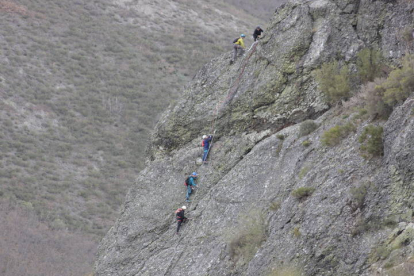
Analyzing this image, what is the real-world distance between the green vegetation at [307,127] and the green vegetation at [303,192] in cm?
289

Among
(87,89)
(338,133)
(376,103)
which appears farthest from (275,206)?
(87,89)

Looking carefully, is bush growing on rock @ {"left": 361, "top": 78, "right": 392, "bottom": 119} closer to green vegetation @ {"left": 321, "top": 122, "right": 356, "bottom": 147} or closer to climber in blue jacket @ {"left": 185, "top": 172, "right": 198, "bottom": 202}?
green vegetation @ {"left": 321, "top": 122, "right": 356, "bottom": 147}

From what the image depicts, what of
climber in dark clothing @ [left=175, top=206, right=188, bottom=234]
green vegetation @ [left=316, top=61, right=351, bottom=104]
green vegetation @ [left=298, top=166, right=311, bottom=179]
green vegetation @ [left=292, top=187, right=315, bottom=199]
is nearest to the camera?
green vegetation @ [left=292, top=187, right=315, bottom=199]

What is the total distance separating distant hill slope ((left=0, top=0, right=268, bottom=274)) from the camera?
45281 mm

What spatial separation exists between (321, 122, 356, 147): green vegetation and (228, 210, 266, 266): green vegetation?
2696mm

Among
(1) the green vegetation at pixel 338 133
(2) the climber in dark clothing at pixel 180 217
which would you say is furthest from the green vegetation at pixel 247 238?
(2) the climber in dark clothing at pixel 180 217

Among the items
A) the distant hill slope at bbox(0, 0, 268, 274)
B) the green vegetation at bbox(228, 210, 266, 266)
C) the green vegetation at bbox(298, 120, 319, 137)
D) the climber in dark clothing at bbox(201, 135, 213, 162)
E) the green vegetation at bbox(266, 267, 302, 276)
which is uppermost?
the distant hill slope at bbox(0, 0, 268, 274)

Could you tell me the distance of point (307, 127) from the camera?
55.5ft

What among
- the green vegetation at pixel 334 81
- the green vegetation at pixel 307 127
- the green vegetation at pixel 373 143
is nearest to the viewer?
the green vegetation at pixel 373 143

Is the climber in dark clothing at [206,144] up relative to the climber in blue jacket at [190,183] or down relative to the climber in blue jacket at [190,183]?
up

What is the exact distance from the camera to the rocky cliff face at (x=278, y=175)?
12281 millimetres

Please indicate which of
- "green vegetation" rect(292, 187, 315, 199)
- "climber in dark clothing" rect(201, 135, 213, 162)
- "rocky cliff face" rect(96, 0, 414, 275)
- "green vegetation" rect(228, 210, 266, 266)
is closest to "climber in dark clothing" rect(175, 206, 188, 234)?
"rocky cliff face" rect(96, 0, 414, 275)

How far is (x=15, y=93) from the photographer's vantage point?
52312 millimetres

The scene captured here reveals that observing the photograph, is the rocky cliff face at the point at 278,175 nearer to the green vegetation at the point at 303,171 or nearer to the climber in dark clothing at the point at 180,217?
the green vegetation at the point at 303,171
